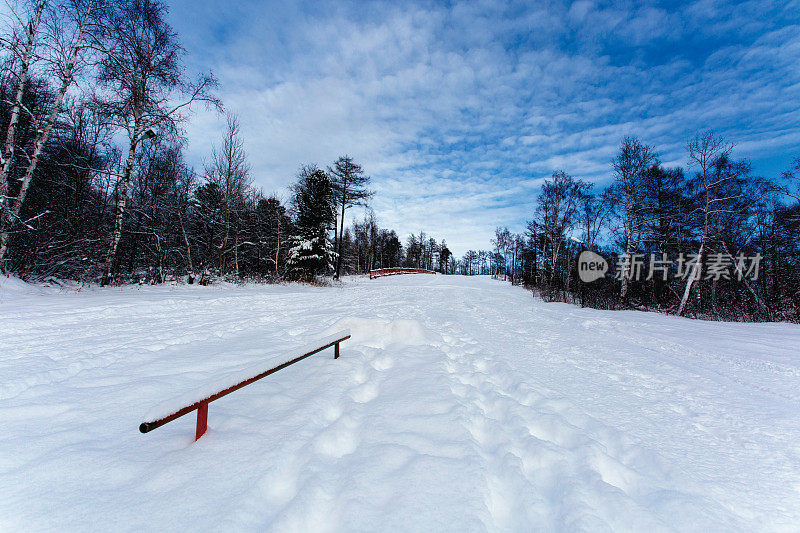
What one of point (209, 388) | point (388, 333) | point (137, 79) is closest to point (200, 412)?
point (209, 388)

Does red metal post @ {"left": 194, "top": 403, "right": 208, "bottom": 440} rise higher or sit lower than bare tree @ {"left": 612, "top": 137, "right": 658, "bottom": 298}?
lower

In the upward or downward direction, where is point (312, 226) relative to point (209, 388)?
upward

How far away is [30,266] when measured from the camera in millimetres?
7734

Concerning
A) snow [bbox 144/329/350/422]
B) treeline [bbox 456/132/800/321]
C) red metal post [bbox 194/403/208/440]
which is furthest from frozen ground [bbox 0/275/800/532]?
treeline [bbox 456/132/800/321]

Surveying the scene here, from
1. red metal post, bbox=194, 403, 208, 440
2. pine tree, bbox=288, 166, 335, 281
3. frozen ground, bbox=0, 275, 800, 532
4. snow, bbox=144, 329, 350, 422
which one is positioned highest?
pine tree, bbox=288, 166, 335, 281

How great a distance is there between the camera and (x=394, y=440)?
2.17m

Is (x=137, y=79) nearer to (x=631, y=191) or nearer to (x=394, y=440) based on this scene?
(x=394, y=440)

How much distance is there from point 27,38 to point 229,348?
11.3m

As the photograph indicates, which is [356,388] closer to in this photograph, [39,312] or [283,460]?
[283,460]

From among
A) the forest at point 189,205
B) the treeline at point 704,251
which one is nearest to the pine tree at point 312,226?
the forest at point 189,205

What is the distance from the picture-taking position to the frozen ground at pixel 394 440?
1.53 m

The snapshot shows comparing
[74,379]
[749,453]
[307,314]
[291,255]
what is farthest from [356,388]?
[291,255]

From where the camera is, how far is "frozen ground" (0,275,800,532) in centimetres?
153

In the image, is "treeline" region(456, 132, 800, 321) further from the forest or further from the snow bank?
the snow bank
